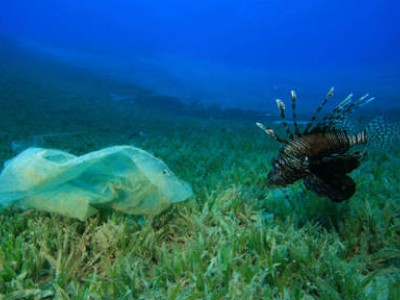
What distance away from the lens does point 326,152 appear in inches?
108

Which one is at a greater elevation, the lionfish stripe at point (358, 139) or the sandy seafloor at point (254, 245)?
the lionfish stripe at point (358, 139)

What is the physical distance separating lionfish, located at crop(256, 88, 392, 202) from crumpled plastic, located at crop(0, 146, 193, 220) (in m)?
1.00

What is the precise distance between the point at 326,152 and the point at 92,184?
83.9 inches

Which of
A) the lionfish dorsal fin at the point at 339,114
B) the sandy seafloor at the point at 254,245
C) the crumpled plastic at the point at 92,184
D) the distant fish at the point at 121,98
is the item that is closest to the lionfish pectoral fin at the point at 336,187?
the sandy seafloor at the point at 254,245

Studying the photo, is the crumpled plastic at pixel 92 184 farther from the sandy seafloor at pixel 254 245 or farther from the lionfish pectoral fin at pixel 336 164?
the lionfish pectoral fin at pixel 336 164

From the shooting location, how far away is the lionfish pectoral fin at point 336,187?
2.57 m

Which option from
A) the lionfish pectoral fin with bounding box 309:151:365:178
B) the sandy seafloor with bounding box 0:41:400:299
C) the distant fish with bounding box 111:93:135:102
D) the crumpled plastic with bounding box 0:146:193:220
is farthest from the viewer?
the distant fish with bounding box 111:93:135:102

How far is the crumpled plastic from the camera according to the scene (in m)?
2.78

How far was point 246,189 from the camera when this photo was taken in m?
3.69

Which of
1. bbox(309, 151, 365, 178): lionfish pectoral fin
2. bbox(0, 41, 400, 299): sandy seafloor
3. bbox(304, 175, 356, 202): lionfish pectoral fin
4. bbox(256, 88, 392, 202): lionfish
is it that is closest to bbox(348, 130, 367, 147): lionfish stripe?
bbox(256, 88, 392, 202): lionfish

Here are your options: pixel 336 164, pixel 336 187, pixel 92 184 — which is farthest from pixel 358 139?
pixel 92 184

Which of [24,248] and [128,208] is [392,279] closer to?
[128,208]

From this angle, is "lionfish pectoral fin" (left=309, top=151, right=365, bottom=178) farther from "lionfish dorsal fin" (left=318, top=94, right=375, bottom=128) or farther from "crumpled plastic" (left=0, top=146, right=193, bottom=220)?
"crumpled plastic" (left=0, top=146, right=193, bottom=220)

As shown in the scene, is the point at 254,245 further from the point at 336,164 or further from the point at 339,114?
the point at 339,114
